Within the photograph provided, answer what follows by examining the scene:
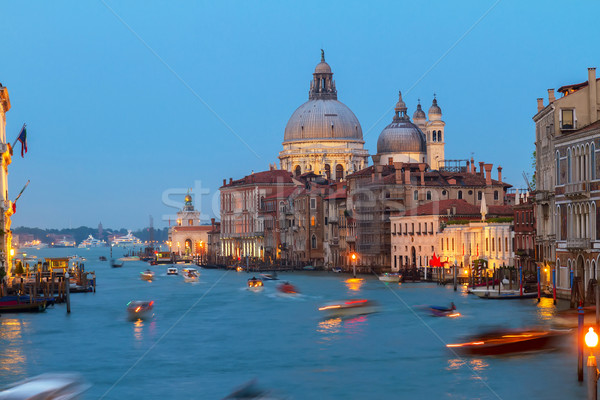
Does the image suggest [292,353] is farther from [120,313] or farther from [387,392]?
[120,313]

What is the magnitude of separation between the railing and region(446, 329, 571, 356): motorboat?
9.11 meters

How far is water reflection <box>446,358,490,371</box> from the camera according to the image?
115 ft

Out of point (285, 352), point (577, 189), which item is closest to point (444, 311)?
point (577, 189)

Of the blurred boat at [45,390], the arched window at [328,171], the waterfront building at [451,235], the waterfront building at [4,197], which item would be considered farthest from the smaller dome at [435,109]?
the blurred boat at [45,390]

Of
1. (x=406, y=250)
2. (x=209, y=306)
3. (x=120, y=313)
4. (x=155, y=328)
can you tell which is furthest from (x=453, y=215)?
(x=155, y=328)

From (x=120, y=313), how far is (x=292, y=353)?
18.1 meters

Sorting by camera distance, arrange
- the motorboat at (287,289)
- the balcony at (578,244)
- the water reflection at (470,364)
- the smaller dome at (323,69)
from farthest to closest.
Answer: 1. the smaller dome at (323,69)
2. the motorboat at (287,289)
3. the balcony at (578,244)
4. the water reflection at (470,364)

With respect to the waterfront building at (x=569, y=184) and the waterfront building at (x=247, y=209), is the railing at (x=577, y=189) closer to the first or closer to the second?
the waterfront building at (x=569, y=184)

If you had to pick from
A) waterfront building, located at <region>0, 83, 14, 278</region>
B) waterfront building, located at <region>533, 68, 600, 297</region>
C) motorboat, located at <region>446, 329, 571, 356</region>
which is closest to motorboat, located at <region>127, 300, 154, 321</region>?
waterfront building, located at <region>0, 83, 14, 278</region>

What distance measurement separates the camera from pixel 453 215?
82312 mm

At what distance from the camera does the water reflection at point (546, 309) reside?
45656 mm

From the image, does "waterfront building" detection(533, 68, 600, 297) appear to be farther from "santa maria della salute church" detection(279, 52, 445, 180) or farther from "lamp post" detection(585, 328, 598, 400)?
"santa maria della salute church" detection(279, 52, 445, 180)

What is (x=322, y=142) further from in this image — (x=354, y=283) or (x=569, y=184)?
(x=569, y=184)

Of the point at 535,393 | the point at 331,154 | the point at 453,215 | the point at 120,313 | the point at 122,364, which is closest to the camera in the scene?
the point at 535,393
